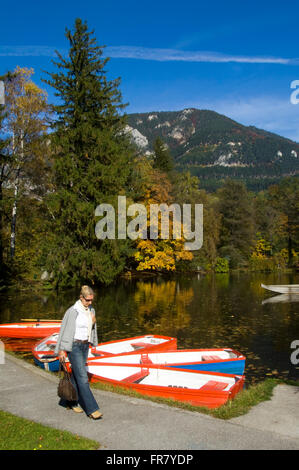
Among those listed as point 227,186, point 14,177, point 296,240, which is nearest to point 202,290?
point 14,177

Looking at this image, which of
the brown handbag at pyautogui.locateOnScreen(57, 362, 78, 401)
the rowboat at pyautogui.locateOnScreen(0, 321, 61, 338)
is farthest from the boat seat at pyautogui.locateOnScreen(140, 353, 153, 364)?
the rowboat at pyautogui.locateOnScreen(0, 321, 61, 338)

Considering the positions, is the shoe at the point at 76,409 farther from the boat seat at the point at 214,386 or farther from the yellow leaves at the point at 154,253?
the yellow leaves at the point at 154,253

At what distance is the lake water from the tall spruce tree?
8.54 feet

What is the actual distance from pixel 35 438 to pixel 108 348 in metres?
7.35

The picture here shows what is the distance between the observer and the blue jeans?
23.2ft

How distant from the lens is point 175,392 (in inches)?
361

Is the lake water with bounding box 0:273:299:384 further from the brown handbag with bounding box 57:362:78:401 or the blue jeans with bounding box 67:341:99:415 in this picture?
the brown handbag with bounding box 57:362:78:401

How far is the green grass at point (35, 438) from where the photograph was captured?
587 centimetres

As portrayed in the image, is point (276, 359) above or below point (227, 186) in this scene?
below

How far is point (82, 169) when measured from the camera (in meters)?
32.7

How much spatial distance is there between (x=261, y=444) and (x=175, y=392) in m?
3.50

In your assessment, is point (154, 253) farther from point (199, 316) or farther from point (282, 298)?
point (199, 316)
